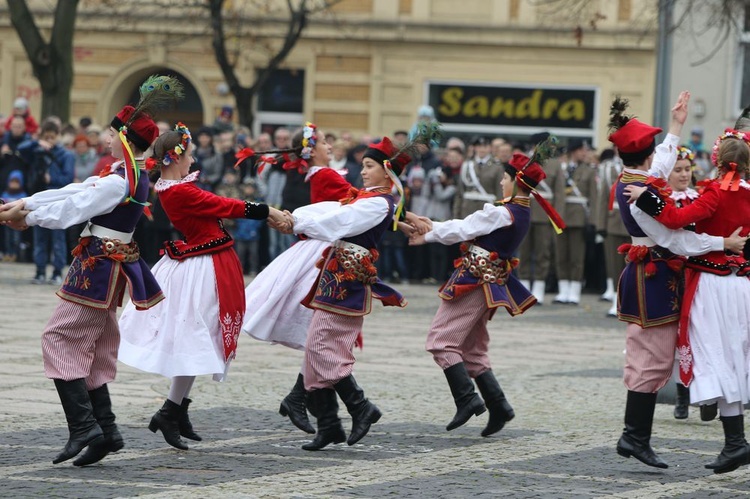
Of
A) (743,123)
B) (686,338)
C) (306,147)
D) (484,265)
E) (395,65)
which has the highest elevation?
(395,65)

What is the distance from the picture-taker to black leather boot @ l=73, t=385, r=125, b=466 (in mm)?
8312

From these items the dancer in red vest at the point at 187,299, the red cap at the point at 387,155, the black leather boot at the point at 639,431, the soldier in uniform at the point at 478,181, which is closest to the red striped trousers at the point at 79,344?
the dancer in red vest at the point at 187,299

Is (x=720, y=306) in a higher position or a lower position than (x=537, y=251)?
higher

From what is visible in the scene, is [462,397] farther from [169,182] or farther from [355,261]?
[169,182]

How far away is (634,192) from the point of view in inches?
340

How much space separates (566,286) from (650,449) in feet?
38.1

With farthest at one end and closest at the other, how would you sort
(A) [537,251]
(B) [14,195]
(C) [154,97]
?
1. (B) [14,195]
2. (A) [537,251]
3. (C) [154,97]

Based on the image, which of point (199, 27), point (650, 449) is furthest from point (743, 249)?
point (199, 27)

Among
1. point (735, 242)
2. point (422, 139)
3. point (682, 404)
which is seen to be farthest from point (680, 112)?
point (682, 404)

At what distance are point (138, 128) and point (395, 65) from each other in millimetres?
21384

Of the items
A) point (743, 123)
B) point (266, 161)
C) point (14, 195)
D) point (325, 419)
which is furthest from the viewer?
point (14, 195)

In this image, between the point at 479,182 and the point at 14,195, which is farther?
the point at 14,195

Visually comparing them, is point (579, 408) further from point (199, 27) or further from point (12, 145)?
point (199, 27)

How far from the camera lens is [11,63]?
30984 millimetres
